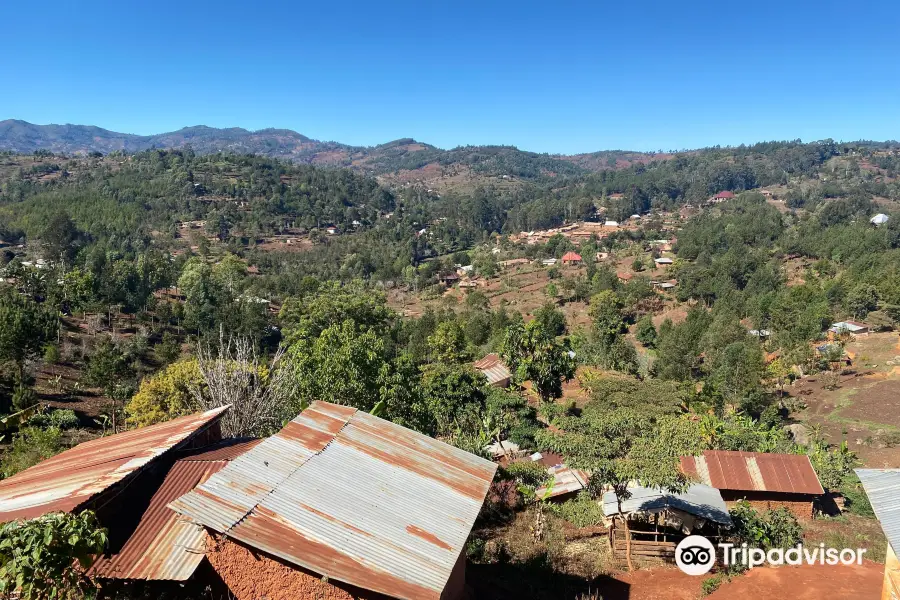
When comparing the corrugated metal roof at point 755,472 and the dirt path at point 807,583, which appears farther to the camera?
the corrugated metal roof at point 755,472

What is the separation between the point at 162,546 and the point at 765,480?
17.0 metres

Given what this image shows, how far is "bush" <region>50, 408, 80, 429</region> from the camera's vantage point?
22.8 metres

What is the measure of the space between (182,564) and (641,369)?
36855mm

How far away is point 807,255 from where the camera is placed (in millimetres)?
68938

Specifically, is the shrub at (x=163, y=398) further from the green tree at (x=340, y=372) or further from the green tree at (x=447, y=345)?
the green tree at (x=447, y=345)

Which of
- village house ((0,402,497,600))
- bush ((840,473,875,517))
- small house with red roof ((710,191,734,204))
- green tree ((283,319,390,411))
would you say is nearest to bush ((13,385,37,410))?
green tree ((283,319,390,411))

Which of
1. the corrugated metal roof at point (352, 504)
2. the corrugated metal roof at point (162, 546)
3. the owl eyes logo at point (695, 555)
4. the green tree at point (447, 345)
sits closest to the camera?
the corrugated metal roof at point (352, 504)

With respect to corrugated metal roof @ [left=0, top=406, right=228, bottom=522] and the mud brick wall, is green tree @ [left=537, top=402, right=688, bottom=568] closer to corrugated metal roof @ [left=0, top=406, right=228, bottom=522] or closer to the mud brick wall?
the mud brick wall

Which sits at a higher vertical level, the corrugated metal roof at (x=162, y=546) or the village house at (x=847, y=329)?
the corrugated metal roof at (x=162, y=546)

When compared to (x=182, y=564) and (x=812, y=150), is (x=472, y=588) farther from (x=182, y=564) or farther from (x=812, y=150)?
(x=812, y=150)

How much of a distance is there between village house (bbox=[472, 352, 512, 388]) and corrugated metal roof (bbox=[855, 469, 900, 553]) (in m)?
23.0

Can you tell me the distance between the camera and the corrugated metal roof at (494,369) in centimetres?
3244

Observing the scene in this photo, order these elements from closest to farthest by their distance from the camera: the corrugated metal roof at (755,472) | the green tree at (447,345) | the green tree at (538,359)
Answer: the corrugated metal roof at (755,472) → the green tree at (538,359) → the green tree at (447,345)

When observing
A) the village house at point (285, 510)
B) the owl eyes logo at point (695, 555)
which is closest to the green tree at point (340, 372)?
the village house at point (285, 510)
